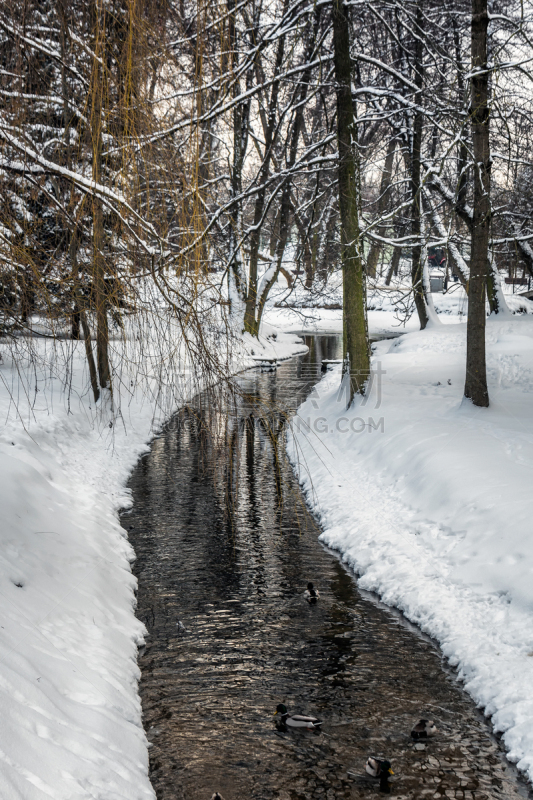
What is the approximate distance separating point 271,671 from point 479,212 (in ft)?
27.2

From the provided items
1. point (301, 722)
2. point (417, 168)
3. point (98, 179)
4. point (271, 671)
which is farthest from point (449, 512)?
point (417, 168)

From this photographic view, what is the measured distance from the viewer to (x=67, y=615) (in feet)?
21.3

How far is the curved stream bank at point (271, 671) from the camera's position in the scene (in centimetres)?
472

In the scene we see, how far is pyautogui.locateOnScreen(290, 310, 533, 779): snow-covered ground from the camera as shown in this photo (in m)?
6.21

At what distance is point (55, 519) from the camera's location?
329 inches

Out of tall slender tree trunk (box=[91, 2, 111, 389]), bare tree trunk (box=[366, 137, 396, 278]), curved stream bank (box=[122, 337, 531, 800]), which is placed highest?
bare tree trunk (box=[366, 137, 396, 278])

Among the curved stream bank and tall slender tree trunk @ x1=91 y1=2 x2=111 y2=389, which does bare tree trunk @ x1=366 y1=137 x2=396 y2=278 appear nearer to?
the curved stream bank

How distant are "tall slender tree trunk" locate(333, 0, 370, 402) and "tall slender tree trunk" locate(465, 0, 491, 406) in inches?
90.4

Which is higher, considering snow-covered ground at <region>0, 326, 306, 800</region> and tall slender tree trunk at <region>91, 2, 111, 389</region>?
tall slender tree trunk at <region>91, 2, 111, 389</region>

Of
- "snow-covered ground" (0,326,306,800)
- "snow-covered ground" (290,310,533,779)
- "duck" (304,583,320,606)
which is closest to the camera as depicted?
"snow-covered ground" (0,326,306,800)

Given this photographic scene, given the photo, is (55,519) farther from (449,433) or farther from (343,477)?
(449,433)

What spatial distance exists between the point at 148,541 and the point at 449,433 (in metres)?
5.24

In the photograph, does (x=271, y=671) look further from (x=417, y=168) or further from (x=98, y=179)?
(x=417, y=168)

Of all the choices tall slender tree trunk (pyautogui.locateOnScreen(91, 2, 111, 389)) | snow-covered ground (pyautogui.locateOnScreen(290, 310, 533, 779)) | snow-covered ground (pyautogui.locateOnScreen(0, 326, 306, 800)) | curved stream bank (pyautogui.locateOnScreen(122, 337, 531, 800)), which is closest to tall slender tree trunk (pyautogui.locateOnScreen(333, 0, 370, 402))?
snow-covered ground (pyautogui.locateOnScreen(290, 310, 533, 779))
